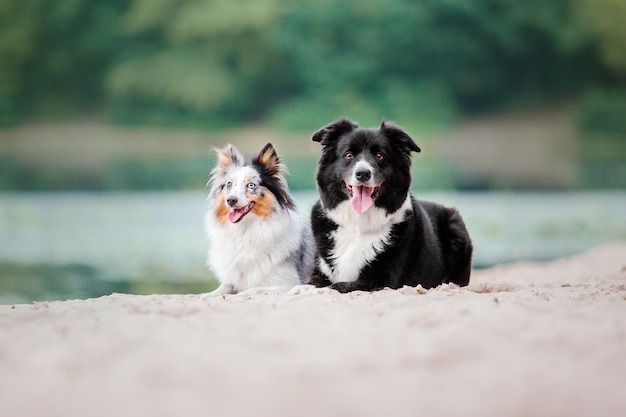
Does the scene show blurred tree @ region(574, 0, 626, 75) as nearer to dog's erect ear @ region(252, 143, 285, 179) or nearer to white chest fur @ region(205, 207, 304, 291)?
dog's erect ear @ region(252, 143, 285, 179)

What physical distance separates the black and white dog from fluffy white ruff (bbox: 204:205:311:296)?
0.41m

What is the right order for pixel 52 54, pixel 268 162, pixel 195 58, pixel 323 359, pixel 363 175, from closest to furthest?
pixel 323 359
pixel 363 175
pixel 268 162
pixel 195 58
pixel 52 54

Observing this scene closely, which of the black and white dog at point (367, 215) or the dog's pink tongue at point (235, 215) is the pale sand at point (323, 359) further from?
the dog's pink tongue at point (235, 215)

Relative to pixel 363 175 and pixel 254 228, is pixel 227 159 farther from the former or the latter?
pixel 363 175

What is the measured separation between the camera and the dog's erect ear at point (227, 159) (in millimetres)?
5199

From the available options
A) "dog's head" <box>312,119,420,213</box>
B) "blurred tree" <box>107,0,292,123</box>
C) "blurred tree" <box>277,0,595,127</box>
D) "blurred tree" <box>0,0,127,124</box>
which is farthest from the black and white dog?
"blurred tree" <box>0,0,127,124</box>

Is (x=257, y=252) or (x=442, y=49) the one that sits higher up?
(x=442, y=49)

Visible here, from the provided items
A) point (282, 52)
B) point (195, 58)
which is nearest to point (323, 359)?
point (282, 52)

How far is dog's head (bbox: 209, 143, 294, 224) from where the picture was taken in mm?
5008

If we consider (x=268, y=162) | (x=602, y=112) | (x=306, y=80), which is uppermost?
(x=306, y=80)

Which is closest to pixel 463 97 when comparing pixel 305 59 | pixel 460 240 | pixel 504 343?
pixel 305 59

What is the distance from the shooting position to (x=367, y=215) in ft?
A: 15.0

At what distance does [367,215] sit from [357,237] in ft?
0.43

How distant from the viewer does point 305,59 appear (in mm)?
29516
